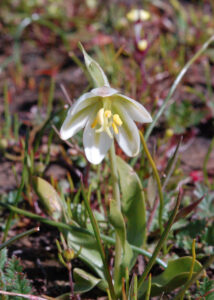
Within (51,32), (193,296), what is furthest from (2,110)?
(193,296)

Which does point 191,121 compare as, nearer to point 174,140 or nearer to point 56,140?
point 174,140

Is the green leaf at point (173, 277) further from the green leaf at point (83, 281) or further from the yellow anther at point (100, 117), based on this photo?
the yellow anther at point (100, 117)

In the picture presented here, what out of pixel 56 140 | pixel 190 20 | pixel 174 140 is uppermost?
pixel 190 20

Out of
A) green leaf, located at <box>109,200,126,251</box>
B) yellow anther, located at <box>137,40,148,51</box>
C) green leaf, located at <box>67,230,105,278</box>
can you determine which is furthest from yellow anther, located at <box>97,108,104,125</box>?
yellow anther, located at <box>137,40,148,51</box>

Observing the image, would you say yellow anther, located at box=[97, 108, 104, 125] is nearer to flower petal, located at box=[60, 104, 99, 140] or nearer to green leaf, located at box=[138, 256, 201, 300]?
flower petal, located at box=[60, 104, 99, 140]

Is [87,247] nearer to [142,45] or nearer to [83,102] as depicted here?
[83,102]
